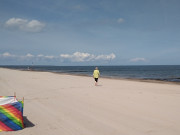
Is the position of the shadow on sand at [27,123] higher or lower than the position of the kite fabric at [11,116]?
lower

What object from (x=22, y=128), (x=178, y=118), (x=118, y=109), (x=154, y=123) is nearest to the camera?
(x=22, y=128)

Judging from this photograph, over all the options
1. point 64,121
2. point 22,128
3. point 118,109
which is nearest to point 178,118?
point 118,109

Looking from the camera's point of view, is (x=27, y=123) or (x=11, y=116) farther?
(x=27, y=123)

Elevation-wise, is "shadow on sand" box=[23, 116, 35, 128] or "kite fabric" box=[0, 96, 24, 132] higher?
"kite fabric" box=[0, 96, 24, 132]

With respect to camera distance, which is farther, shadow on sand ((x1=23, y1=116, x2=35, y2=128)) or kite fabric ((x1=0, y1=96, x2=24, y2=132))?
shadow on sand ((x1=23, y1=116, x2=35, y2=128))

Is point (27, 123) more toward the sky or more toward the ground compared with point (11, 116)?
more toward the ground

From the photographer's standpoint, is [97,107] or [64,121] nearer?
[64,121]

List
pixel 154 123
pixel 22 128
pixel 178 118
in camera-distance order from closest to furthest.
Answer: pixel 22 128 → pixel 154 123 → pixel 178 118

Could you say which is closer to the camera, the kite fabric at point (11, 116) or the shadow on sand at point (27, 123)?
the kite fabric at point (11, 116)

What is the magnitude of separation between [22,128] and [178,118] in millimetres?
5010

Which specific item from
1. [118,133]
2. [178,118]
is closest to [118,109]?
[178,118]

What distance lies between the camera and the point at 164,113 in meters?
7.20

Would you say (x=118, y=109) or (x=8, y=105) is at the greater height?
(x=8, y=105)

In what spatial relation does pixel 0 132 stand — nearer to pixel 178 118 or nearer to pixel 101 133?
pixel 101 133
